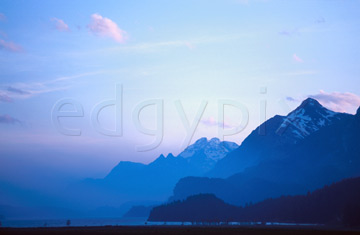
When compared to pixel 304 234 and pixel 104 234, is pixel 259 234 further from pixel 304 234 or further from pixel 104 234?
pixel 104 234

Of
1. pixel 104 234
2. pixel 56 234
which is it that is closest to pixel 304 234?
pixel 104 234

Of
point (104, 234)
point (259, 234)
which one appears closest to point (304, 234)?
point (259, 234)

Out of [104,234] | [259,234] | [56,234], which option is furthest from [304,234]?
[56,234]

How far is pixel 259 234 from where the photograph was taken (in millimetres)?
156125

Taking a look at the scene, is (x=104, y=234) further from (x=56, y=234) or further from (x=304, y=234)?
(x=304, y=234)

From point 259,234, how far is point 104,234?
177 feet

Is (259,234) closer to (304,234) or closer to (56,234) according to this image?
(304,234)

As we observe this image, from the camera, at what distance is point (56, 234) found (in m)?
157

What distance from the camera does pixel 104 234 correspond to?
152500 mm

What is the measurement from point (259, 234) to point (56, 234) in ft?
A: 234

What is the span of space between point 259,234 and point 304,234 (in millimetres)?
15929

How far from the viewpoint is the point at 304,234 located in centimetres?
15662

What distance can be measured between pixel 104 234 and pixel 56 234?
60.2 ft
